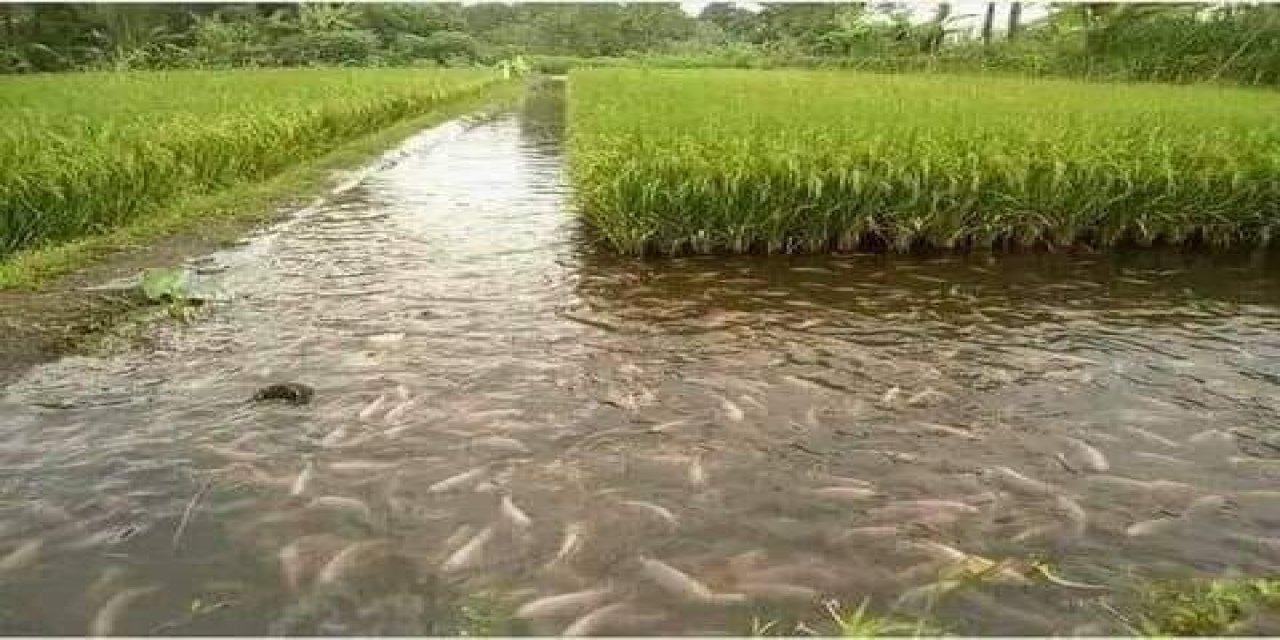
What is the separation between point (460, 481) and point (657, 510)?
0.90m

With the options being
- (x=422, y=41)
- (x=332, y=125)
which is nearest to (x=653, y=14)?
(x=422, y=41)

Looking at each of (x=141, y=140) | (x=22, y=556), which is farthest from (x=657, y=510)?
(x=141, y=140)

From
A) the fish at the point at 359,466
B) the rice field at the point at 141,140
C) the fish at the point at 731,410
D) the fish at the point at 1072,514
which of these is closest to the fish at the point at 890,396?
the fish at the point at 731,410

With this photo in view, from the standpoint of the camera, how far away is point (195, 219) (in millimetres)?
10336

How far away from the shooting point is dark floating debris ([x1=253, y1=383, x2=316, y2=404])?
17.9 ft

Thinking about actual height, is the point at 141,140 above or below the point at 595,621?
above

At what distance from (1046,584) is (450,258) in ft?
21.4

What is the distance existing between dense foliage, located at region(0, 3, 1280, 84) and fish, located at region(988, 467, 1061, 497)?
21438 millimetres

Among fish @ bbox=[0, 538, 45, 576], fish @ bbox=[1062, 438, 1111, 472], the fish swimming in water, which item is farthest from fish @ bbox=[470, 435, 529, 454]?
fish @ bbox=[1062, 438, 1111, 472]

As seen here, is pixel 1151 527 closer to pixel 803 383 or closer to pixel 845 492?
pixel 845 492

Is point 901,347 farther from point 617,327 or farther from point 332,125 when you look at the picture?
point 332,125

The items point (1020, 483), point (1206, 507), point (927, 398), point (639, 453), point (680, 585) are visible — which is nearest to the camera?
point (680, 585)

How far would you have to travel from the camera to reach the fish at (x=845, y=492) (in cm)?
448

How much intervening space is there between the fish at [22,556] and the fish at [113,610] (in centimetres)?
48
